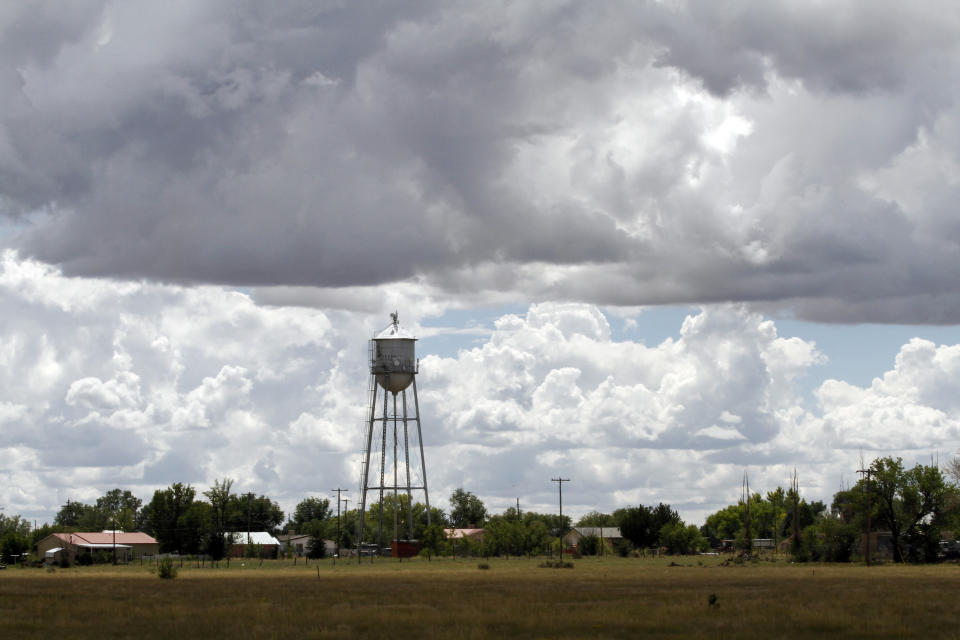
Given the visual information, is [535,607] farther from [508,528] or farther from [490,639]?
[508,528]

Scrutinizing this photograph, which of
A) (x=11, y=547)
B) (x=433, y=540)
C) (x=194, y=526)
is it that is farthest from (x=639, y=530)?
(x=11, y=547)

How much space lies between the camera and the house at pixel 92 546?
161 metres

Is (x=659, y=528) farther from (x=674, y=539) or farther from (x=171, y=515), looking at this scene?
(x=171, y=515)

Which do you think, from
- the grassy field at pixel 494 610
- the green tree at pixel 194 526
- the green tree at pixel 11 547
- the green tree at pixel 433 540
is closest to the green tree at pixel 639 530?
the green tree at pixel 433 540

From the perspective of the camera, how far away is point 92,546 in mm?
173125

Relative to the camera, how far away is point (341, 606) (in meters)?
51.4

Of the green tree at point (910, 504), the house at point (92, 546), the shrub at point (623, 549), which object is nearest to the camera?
the green tree at point (910, 504)

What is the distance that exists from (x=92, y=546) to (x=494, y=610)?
13763 cm

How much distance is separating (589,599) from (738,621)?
1340 cm

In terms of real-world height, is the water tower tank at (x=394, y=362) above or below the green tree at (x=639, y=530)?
above

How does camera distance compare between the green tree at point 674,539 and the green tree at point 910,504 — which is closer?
the green tree at point 910,504

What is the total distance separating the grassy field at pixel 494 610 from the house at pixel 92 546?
9497 cm

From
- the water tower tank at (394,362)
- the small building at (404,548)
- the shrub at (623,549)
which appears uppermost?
the water tower tank at (394,362)

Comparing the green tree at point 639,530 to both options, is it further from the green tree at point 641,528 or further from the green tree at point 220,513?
the green tree at point 220,513
